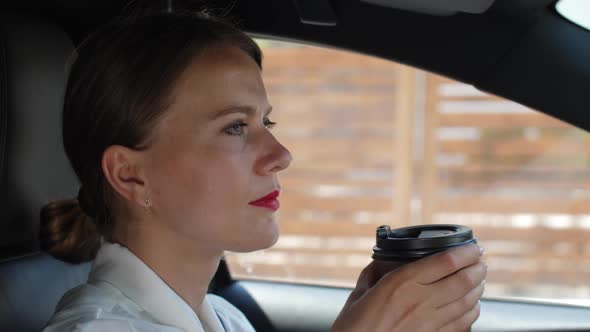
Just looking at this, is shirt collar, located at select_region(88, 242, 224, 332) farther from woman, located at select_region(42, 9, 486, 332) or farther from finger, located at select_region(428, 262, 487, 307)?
finger, located at select_region(428, 262, 487, 307)

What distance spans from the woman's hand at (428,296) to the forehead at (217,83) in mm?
367

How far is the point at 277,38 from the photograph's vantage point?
174 centimetres

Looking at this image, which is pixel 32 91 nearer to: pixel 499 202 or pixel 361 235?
pixel 361 235

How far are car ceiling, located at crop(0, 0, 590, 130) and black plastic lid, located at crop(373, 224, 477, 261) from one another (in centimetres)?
50

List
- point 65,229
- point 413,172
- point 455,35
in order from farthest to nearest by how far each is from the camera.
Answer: point 413,172 < point 455,35 < point 65,229

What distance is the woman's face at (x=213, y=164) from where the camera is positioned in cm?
119

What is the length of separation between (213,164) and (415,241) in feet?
1.08

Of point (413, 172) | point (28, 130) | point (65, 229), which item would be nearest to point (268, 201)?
point (65, 229)

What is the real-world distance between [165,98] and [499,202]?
336 centimetres

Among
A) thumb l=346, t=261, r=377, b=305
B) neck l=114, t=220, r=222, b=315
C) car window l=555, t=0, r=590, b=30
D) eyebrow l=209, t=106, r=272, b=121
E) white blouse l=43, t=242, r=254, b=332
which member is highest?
car window l=555, t=0, r=590, b=30

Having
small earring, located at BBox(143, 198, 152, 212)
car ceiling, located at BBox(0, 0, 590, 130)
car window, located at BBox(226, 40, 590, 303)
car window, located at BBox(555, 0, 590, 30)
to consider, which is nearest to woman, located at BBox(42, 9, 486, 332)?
small earring, located at BBox(143, 198, 152, 212)

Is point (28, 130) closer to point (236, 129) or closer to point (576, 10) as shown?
point (236, 129)

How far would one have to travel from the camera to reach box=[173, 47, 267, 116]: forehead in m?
1.24

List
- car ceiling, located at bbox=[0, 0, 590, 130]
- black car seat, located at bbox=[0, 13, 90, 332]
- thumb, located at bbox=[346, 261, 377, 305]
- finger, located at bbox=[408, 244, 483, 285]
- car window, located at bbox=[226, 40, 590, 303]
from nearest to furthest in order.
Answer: finger, located at bbox=[408, 244, 483, 285] < thumb, located at bbox=[346, 261, 377, 305] < black car seat, located at bbox=[0, 13, 90, 332] < car ceiling, located at bbox=[0, 0, 590, 130] < car window, located at bbox=[226, 40, 590, 303]
